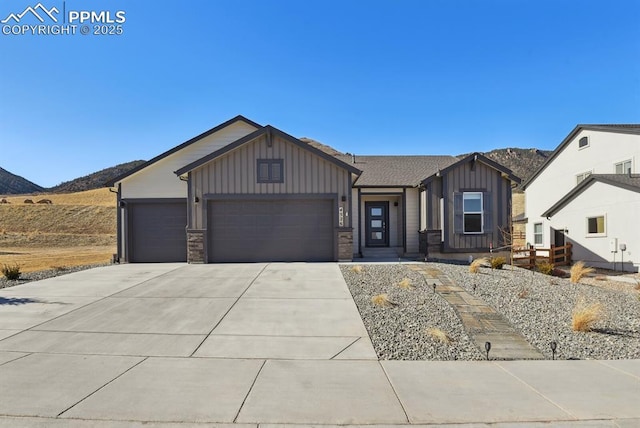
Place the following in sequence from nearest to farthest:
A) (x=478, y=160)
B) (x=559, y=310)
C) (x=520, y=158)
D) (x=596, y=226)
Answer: (x=559, y=310) < (x=478, y=160) < (x=596, y=226) < (x=520, y=158)

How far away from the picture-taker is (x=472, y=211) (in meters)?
15.6

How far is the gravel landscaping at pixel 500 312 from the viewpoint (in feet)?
18.6

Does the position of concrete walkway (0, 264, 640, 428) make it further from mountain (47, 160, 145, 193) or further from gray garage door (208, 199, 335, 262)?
mountain (47, 160, 145, 193)

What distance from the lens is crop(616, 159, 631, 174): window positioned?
705 inches

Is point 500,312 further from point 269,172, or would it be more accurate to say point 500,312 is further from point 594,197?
point 594,197

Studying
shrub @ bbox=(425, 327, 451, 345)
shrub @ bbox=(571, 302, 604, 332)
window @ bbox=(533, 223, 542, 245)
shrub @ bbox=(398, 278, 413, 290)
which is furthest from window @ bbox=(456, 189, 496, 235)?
shrub @ bbox=(425, 327, 451, 345)

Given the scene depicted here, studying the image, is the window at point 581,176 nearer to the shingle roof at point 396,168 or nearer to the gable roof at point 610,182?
the gable roof at point 610,182

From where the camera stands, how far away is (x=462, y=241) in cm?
1554

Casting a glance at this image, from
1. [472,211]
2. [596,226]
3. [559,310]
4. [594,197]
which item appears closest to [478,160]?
[472,211]

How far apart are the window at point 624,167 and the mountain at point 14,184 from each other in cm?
11908

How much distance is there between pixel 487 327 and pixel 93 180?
322 feet

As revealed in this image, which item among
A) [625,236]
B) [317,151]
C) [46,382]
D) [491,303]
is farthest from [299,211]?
[625,236]

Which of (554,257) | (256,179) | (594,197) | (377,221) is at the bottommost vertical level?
(554,257)

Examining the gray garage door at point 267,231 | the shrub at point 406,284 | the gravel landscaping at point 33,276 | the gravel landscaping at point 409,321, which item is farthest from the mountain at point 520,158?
the gravel landscaping at point 33,276
